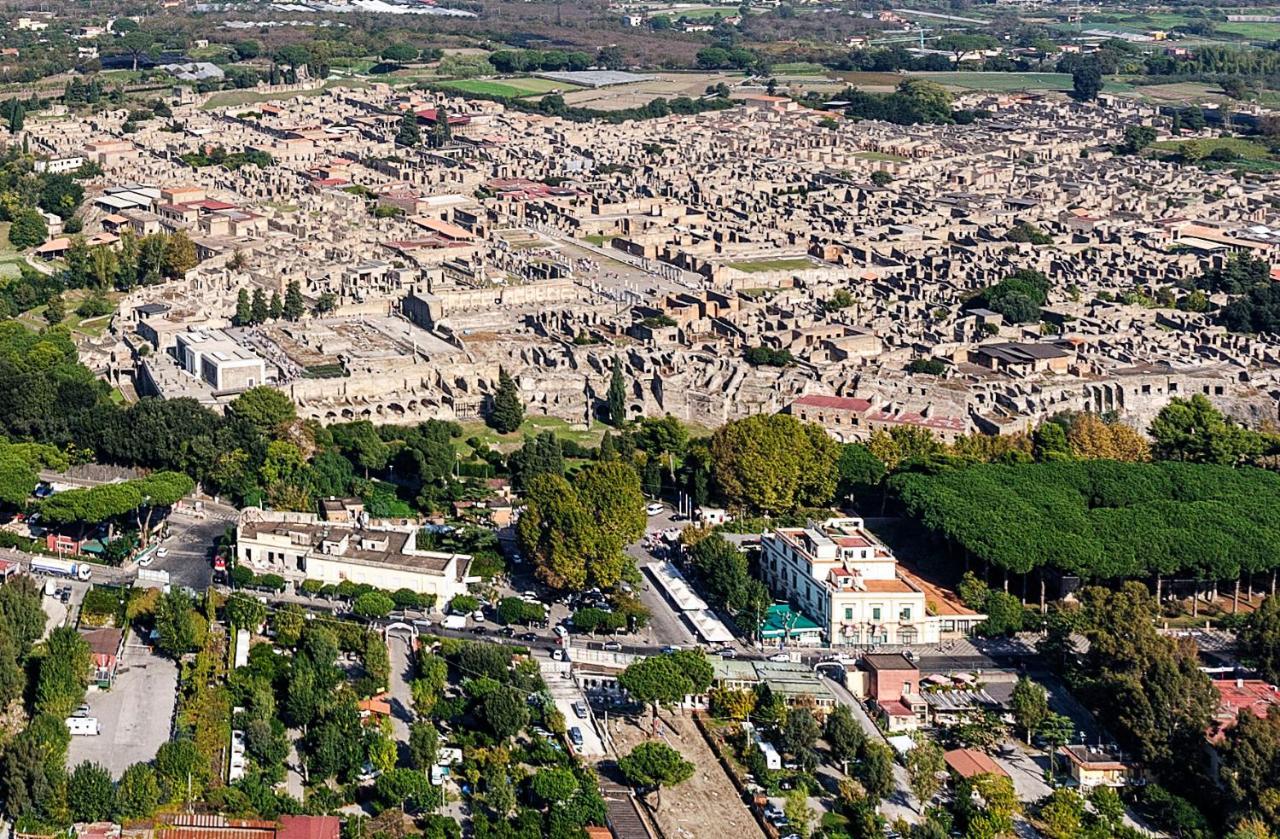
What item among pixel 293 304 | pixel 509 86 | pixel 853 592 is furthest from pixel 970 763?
pixel 509 86

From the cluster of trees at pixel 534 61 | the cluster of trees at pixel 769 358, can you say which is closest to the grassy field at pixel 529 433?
the cluster of trees at pixel 769 358

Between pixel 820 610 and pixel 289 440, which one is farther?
pixel 289 440

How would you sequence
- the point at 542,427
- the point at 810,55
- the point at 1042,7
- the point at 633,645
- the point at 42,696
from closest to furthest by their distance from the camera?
the point at 42,696 → the point at 633,645 → the point at 542,427 → the point at 810,55 → the point at 1042,7

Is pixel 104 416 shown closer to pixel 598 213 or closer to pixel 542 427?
pixel 542 427

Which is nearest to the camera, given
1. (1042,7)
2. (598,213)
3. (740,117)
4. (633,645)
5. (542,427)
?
(633,645)

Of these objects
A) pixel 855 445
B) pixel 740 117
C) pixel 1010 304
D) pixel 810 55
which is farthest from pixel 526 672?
pixel 810 55

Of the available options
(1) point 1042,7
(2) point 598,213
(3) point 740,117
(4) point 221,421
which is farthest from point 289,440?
(1) point 1042,7
